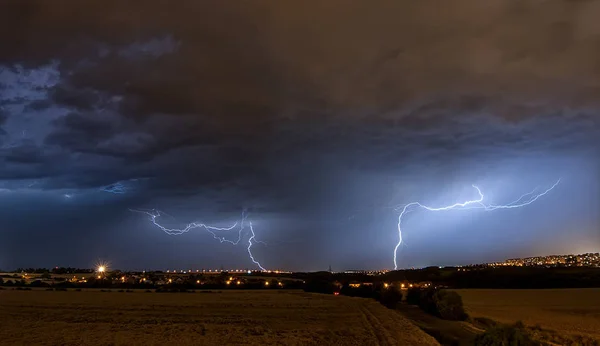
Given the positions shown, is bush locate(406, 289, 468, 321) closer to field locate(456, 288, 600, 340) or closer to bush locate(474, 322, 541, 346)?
field locate(456, 288, 600, 340)

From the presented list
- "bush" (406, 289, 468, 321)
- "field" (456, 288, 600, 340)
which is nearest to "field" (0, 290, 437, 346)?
"bush" (406, 289, 468, 321)

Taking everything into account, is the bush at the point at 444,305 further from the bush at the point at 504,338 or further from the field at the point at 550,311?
the bush at the point at 504,338

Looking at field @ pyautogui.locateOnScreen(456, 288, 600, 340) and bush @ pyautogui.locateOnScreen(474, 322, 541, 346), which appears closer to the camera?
bush @ pyautogui.locateOnScreen(474, 322, 541, 346)

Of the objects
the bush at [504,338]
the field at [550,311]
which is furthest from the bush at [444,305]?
the bush at [504,338]

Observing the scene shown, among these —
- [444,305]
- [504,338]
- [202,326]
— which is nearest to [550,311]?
[444,305]

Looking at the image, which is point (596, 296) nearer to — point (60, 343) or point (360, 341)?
point (360, 341)

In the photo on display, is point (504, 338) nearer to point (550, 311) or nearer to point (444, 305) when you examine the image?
point (444, 305)

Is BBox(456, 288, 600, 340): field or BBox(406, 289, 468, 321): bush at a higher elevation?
BBox(406, 289, 468, 321): bush

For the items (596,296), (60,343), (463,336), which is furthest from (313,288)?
(60,343)

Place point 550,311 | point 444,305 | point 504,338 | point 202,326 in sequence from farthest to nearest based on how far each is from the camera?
point 550,311 → point 444,305 → point 202,326 → point 504,338
